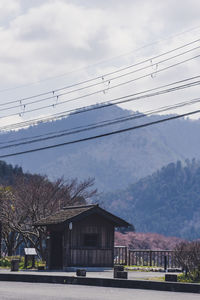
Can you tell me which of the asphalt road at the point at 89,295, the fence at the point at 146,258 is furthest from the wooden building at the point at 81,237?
the asphalt road at the point at 89,295

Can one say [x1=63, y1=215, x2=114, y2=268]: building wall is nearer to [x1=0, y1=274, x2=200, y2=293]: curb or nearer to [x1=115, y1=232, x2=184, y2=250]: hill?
[x1=0, y1=274, x2=200, y2=293]: curb

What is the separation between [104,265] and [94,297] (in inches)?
729

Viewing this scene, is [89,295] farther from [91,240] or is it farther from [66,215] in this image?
[66,215]

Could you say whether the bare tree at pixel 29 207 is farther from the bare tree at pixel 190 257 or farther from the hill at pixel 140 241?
the hill at pixel 140 241

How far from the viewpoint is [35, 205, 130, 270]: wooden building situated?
36.8 meters

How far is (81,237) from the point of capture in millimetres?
37312

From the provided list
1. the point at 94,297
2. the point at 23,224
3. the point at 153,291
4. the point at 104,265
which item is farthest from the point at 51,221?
the point at 94,297

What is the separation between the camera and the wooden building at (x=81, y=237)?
36781 millimetres

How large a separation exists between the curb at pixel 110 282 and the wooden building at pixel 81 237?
7887mm

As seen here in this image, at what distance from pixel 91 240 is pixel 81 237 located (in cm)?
85

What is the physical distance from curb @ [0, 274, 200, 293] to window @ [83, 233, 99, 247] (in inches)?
361

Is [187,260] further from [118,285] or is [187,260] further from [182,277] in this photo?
[118,285]

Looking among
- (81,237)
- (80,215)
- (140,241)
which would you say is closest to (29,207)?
(81,237)

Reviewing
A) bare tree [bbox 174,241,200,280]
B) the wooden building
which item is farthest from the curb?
the wooden building
